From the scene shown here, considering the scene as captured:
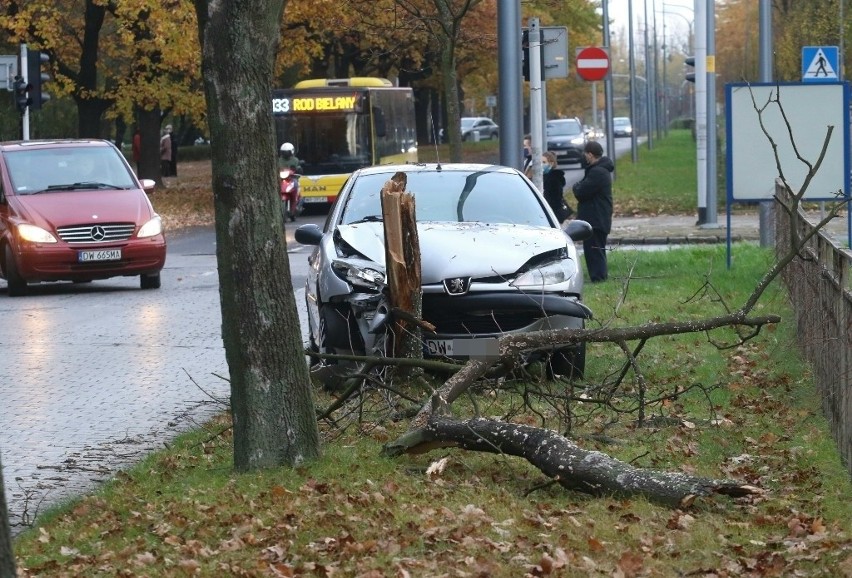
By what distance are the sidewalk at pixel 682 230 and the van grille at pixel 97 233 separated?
382 inches

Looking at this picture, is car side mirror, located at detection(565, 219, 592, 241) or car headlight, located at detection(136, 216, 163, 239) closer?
car side mirror, located at detection(565, 219, 592, 241)

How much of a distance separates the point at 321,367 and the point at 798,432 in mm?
2963

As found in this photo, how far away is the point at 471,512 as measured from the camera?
654 cm

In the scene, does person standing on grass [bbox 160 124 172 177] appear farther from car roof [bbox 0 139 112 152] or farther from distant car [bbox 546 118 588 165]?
car roof [bbox 0 139 112 152]

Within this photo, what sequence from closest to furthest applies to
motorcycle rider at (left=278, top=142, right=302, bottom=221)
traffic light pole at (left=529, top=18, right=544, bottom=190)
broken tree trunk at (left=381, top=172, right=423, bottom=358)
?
broken tree trunk at (left=381, top=172, right=423, bottom=358) < traffic light pole at (left=529, top=18, right=544, bottom=190) < motorcycle rider at (left=278, top=142, right=302, bottom=221)

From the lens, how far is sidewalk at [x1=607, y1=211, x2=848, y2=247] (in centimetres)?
2630

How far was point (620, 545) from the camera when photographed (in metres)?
6.08

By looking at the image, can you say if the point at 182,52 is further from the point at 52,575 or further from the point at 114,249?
the point at 52,575

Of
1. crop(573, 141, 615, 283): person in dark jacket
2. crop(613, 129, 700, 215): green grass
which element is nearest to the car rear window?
crop(613, 129, 700, 215): green grass

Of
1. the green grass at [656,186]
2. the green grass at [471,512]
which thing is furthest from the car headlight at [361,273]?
the green grass at [656,186]

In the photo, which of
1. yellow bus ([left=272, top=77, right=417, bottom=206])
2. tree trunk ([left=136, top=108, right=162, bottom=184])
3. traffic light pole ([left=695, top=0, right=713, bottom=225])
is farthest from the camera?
tree trunk ([left=136, top=108, right=162, bottom=184])

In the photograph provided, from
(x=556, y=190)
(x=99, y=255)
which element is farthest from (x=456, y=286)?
(x=99, y=255)

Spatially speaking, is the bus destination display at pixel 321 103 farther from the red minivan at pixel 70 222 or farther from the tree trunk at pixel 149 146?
the red minivan at pixel 70 222

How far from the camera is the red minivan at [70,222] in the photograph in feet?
62.2
